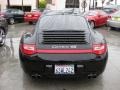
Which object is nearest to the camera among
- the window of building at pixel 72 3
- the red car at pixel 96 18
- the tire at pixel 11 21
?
the red car at pixel 96 18

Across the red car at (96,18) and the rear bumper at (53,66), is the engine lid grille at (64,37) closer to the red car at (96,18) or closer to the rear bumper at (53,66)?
the rear bumper at (53,66)

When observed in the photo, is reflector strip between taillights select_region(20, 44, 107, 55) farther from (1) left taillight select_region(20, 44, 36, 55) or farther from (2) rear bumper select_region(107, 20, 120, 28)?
(2) rear bumper select_region(107, 20, 120, 28)

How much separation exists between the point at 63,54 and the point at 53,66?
11.8 inches

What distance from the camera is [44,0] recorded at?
48906 mm

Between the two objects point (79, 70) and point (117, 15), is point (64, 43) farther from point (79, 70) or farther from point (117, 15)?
point (117, 15)

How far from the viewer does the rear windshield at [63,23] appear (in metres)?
6.17

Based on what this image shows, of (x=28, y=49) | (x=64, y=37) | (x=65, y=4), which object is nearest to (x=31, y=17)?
(x=64, y=37)

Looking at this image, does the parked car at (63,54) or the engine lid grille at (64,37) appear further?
the engine lid grille at (64,37)

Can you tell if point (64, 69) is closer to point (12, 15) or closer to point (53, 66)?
point (53, 66)

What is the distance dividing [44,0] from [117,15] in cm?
3385

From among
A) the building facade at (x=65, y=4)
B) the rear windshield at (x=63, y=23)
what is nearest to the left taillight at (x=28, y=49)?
the rear windshield at (x=63, y=23)

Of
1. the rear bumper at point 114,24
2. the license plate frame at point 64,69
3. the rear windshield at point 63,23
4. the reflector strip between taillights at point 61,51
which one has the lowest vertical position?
the license plate frame at point 64,69

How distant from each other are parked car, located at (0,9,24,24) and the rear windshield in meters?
15.8

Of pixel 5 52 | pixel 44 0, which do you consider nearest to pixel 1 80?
pixel 5 52
